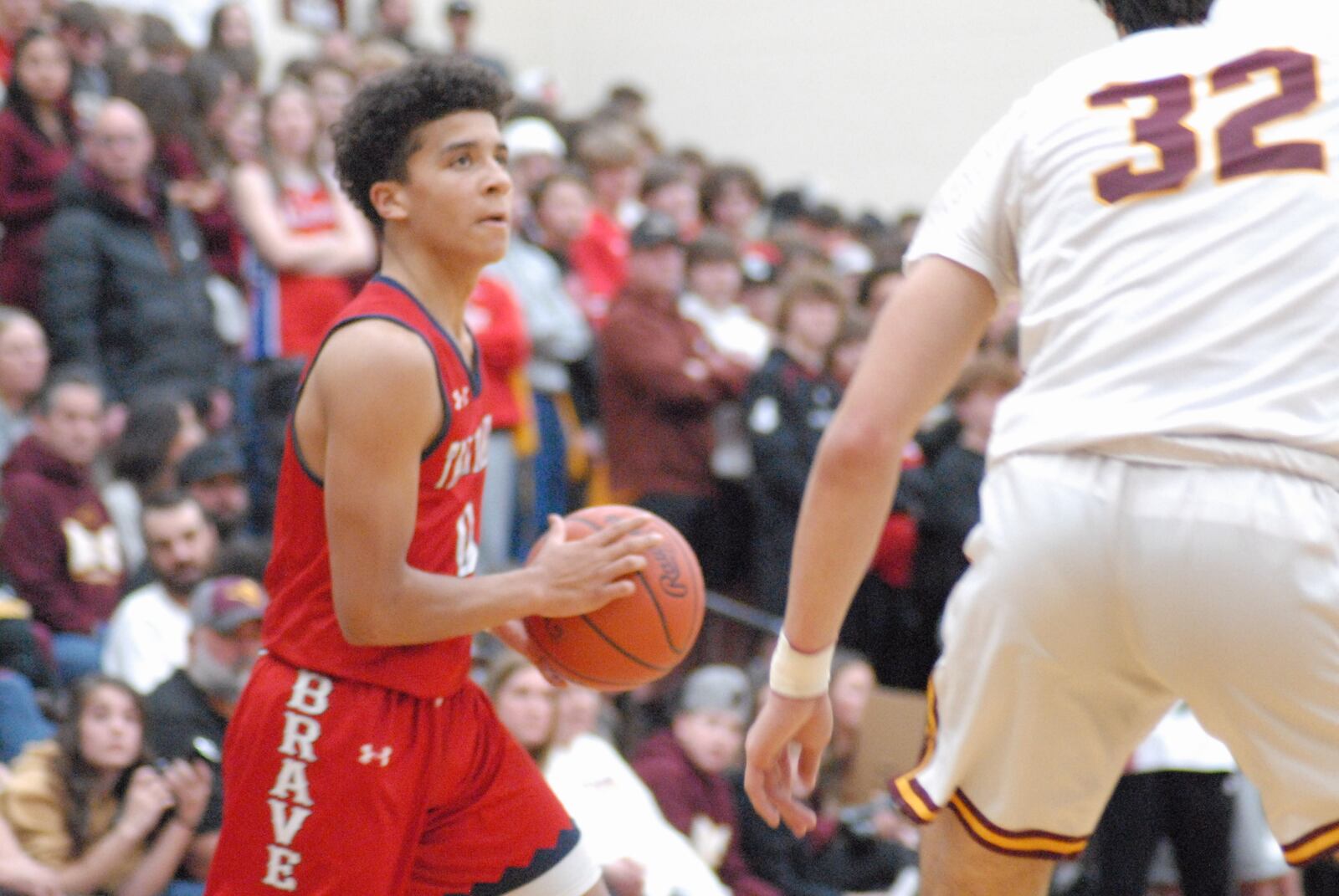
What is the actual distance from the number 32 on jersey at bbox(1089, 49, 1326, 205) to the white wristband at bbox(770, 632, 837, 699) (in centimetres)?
86

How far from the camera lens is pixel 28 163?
7.82 metres

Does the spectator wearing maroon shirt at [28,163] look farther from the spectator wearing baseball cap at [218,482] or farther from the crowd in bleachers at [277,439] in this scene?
the spectator wearing baseball cap at [218,482]

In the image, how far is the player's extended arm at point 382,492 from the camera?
316cm

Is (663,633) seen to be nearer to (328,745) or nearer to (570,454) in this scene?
(328,745)

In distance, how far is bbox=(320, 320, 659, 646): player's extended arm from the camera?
10.4 ft

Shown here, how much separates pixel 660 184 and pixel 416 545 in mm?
7054

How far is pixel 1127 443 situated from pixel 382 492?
4.52 ft

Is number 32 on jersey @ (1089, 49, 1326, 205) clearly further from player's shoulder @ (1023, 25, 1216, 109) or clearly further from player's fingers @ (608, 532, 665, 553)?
player's fingers @ (608, 532, 665, 553)

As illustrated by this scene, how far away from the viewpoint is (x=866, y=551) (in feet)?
8.86

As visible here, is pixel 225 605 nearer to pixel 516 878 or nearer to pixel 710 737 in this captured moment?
pixel 710 737

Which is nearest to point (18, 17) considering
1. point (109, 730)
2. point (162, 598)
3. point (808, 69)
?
point (162, 598)

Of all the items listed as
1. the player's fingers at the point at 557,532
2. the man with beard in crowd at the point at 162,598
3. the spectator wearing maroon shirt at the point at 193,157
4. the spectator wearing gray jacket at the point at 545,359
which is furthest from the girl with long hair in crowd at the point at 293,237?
the player's fingers at the point at 557,532

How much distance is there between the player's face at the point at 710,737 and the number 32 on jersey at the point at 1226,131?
4.02 metres

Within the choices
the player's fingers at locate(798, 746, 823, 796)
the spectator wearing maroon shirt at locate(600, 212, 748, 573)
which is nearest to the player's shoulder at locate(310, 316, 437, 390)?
the player's fingers at locate(798, 746, 823, 796)
